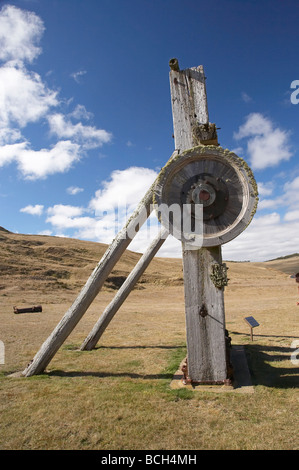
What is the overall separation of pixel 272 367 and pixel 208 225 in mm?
3487

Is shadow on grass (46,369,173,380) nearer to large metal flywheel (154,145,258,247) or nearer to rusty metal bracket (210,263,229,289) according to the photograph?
rusty metal bracket (210,263,229,289)

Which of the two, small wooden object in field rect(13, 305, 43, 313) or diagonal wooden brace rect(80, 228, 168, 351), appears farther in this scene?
small wooden object in field rect(13, 305, 43, 313)

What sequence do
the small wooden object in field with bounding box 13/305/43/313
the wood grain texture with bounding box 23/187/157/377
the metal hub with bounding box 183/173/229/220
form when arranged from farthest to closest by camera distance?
the small wooden object in field with bounding box 13/305/43/313, the wood grain texture with bounding box 23/187/157/377, the metal hub with bounding box 183/173/229/220

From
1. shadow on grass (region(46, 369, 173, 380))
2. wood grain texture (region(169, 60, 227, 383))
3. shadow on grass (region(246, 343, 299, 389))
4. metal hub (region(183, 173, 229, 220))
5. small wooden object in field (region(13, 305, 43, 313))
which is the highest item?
metal hub (region(183, 173, 229, 220))

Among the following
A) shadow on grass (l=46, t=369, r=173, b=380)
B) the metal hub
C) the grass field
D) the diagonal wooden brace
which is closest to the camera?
the grass field

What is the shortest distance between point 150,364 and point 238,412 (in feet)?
10.1

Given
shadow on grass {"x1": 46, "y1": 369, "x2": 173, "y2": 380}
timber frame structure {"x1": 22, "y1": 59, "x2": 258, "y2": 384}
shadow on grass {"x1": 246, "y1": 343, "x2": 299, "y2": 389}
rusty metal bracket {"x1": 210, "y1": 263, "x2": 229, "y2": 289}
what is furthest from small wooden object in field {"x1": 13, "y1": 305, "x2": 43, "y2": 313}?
rusty metal bracket {"x1": 210, "y1": 263, "x2": 229, "y2": 289}

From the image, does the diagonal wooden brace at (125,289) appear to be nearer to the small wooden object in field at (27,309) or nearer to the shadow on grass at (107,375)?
the shadow on grass at (107,375)

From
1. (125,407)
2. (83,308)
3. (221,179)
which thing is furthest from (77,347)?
(221,179)

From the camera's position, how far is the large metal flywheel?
514 centimetres

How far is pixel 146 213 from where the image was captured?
6215 millimetres

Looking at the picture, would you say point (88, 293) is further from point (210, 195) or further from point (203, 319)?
point (210, 195)

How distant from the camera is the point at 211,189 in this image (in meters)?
5.30
